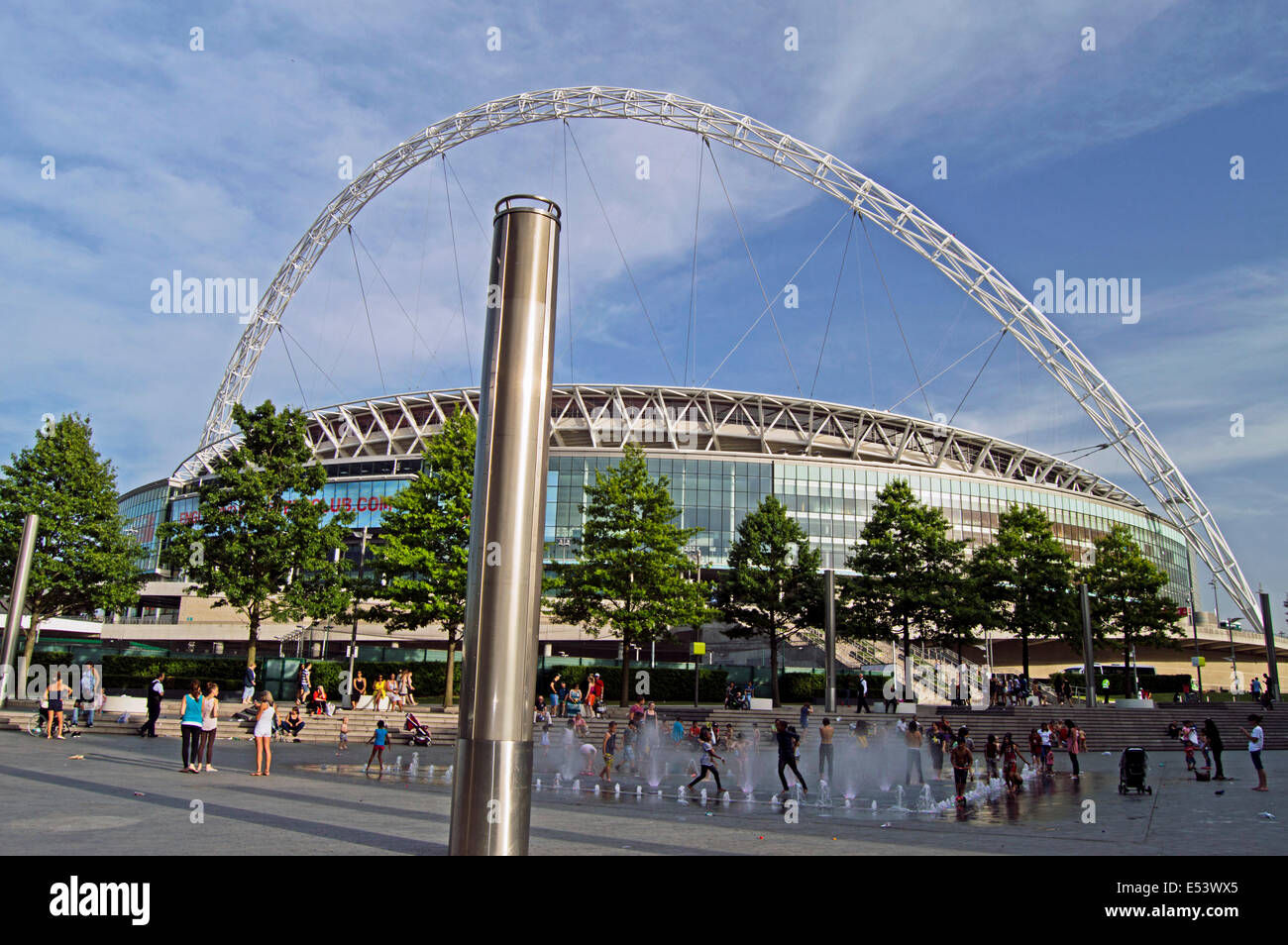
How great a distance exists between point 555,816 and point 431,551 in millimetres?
28467

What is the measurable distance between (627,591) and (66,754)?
26192 millimetres

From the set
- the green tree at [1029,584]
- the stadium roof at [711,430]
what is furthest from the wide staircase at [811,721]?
the stadium roof at [711,430]

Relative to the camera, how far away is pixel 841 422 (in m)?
90.9

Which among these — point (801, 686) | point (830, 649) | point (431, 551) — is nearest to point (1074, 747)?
point (830, 649)

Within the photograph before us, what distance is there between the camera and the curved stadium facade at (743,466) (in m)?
76.5

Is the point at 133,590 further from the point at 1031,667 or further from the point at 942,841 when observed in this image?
the point at 1031,667

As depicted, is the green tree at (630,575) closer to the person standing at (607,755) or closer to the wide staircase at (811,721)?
the wide staircase at (811,721)

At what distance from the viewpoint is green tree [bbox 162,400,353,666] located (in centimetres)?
3838

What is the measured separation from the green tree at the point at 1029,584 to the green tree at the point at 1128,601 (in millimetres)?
4764

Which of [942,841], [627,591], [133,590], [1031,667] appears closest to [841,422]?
[1031,667]

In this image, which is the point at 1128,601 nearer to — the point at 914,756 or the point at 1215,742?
the point at 1215,742

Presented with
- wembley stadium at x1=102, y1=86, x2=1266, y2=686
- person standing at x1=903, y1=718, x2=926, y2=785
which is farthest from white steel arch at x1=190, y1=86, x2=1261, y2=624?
person standing at x1=903, y1=718, x2=926, y2=785

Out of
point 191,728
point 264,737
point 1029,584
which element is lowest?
point 264,737

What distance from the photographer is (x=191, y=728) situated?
18.8 meters
